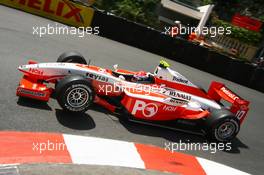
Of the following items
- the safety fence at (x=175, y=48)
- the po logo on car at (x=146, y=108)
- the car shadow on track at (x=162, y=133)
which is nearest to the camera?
the po logo on car at (x=146, y=108)

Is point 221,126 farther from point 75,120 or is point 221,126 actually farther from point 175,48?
point 175,48

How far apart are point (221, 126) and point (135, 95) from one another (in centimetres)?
185

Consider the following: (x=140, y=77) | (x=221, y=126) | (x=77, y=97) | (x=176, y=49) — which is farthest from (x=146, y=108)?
(x=176, y=49)

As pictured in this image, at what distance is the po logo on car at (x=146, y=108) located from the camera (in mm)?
7277

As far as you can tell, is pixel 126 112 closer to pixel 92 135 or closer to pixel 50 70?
pixel 92 135

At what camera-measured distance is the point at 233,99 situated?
27.4ft

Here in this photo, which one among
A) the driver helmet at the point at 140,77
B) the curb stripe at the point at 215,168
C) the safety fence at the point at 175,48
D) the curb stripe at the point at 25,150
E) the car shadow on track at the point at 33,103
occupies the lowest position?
the curb stripe at the point at 25,150

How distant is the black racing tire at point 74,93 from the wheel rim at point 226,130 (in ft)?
8.82

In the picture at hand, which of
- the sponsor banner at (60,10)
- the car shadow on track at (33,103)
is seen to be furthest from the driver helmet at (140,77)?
the sponsor banner at (60,10)

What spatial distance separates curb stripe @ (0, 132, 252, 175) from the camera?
17.9ft

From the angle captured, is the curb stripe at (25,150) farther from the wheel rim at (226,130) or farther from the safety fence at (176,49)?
the safety fence at (176,49)

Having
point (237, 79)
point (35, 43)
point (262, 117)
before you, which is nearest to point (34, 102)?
point (35, 43)

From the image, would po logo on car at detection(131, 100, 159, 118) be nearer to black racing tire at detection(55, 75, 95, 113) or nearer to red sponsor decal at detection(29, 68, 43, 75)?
black racing tire at detection(55, 75, 95, 113)

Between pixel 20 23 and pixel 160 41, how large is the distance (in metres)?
5.38
